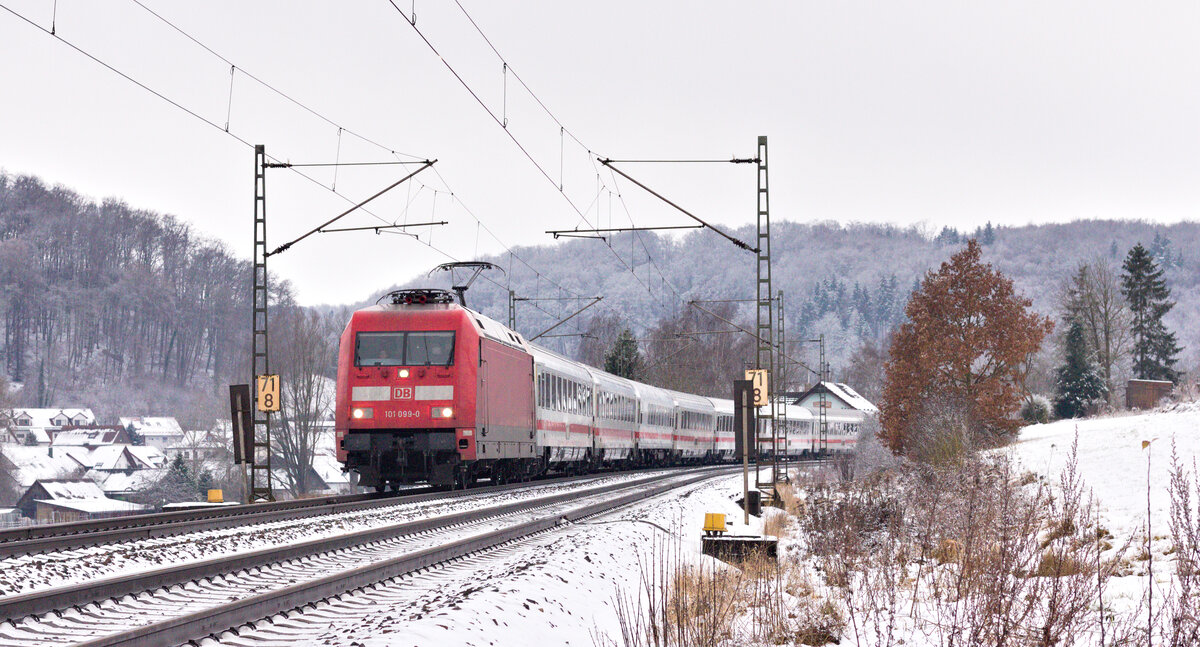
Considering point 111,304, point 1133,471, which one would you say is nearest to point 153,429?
point 111,304

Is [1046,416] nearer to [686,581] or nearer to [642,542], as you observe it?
[642,542]

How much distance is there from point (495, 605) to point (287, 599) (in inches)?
61.0

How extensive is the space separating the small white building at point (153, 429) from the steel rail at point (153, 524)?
9979 centimetres

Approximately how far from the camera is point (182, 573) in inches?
383

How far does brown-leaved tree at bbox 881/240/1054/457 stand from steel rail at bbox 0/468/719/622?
2840cm

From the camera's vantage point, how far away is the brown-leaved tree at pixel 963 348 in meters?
41.6

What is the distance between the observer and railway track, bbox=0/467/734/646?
24.3ft

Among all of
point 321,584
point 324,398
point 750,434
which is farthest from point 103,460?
point 321,584

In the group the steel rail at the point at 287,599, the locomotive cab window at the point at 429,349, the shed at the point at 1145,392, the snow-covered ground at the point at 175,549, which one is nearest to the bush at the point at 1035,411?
the shed at the point at 1145,392

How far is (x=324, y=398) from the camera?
70500 millimetres

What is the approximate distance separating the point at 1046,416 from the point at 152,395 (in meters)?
86.4

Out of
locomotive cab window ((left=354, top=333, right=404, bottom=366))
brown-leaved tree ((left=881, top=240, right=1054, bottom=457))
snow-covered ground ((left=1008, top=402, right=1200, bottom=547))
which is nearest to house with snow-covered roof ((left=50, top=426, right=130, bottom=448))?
brown-leaved tree ((left=881, top=240, right=1054, bottom=457))

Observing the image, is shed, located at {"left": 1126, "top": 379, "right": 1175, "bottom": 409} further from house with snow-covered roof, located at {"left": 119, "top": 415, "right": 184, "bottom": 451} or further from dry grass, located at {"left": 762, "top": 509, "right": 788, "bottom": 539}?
house with snow-covered roof, located at {"left": 119, "top": 415, "right": 184, "bottom": 451}

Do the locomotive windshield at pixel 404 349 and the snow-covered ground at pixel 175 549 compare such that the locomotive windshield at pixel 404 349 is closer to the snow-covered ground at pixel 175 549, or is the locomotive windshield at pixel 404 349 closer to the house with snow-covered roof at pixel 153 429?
the snow-covered ground at pixel 175 549
